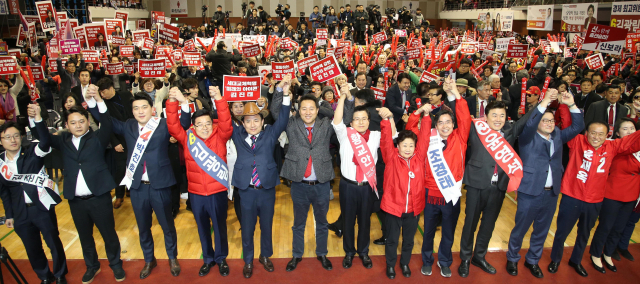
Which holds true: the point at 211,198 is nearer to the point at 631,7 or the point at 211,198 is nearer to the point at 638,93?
the point at 638,93

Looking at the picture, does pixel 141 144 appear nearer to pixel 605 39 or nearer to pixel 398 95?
pixel 398 95

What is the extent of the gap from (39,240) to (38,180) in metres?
0.59

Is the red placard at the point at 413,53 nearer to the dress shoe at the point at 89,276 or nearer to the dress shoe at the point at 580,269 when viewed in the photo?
the dress shoe at the point at 580,269

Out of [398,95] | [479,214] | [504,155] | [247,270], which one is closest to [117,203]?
[247,270]

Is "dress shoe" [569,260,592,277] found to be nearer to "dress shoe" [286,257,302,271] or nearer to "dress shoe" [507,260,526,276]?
"dress shoe" [507,260,526,276]

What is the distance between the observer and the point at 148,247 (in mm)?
3918

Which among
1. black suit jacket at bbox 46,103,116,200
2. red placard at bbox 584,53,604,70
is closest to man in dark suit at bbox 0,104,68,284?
black suit jacket at bbox 46,103,116,200

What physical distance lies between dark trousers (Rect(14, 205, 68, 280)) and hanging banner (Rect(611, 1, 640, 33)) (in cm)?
1519

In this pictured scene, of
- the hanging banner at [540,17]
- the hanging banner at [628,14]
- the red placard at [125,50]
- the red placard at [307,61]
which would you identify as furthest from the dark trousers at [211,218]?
the hanging banner at [540,17]

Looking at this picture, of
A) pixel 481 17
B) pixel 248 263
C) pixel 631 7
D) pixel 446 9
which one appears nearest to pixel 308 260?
pixel 248 263

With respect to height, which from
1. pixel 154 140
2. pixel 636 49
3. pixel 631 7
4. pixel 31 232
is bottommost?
pixel 31 232

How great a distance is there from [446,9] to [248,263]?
27.2 meters

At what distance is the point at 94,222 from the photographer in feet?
12.3

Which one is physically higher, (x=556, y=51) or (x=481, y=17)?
(x=481, y=17)
